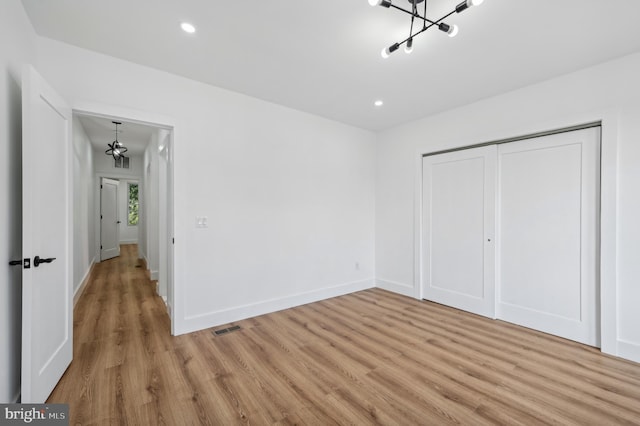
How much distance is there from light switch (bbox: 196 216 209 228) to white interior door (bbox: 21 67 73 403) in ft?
3.51

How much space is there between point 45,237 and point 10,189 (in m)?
0.36

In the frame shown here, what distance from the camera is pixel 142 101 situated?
277 cm

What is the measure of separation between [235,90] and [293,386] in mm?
3143

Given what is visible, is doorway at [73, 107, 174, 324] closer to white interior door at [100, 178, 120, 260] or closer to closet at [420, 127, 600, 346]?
white interior door at [100, 178, 120, 260]

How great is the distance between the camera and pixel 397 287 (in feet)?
15.0

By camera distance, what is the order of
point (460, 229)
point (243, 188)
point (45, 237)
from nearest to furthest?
point (45, 237) < point (243, 188) < point (460, 229)

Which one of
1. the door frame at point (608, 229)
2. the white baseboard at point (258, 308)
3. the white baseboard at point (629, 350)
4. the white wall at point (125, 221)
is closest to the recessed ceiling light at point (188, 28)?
the white baseboard at point (258, 308)

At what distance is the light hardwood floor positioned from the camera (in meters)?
1.82

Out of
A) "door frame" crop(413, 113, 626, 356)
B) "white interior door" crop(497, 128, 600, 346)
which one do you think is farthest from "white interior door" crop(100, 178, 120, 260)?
"door frame" crop(413, 113, 626, 356)

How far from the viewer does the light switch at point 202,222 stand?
10.2ft

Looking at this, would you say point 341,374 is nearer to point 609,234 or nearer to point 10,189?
point 10,189

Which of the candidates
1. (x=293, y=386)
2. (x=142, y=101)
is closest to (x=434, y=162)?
Result: (x=293, y=386)

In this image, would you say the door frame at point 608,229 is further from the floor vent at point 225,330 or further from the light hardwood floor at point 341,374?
the floor vent at point 225,330

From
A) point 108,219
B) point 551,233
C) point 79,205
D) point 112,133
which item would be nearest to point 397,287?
point 551,233
